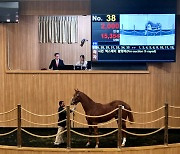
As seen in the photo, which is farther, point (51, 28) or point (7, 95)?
point (51, 28)

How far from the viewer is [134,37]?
10.4 m

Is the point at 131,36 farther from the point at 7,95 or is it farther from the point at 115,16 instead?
the point at 7,95

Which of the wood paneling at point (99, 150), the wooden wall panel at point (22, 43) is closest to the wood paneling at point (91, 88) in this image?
the wooden wall panel at point (22, 43)

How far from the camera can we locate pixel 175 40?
10.5 m

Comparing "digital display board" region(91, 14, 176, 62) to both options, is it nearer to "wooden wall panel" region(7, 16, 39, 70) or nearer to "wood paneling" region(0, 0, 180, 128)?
"wood paneling" region(0, 0, 180, 128)

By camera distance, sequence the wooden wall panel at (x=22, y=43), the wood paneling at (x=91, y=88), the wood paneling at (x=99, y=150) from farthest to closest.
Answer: the wooden wall panel at (x=22, y=43)
the wood paneling at (x=91, y=88)
the wood paneling at (x=99, y=150)

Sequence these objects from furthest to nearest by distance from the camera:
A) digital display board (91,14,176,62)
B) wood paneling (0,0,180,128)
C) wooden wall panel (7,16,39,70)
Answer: wooden wall panel (7,16,39,70) < wood paneling (0,0,180,128) < digital display board (91,14,176,62)

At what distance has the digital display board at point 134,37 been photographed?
1038 centimetres

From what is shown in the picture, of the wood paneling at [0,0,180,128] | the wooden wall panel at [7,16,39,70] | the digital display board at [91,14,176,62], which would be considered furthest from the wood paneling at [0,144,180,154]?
the wooden wall panel at [7,16,39,70]

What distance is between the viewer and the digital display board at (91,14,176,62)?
10383 mm

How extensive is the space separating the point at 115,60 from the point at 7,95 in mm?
2737

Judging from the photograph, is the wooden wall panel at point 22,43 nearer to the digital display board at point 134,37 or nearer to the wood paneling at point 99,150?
the digital display board at point 134,37

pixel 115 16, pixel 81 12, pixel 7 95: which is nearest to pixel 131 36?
pixel 115 16

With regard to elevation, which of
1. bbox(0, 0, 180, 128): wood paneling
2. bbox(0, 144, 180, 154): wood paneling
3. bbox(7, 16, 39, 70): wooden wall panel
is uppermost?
bbox(7, 16, 39, 70): wooden wall panel
